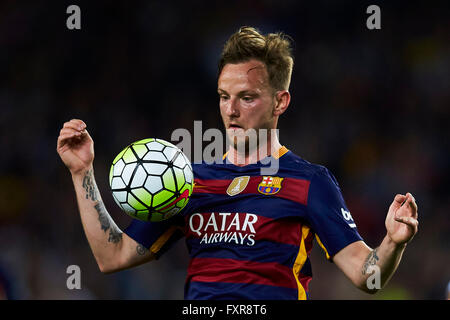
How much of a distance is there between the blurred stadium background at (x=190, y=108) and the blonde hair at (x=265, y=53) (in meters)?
3.99

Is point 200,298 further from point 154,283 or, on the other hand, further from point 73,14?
point 73,14

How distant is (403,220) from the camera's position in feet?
9.73

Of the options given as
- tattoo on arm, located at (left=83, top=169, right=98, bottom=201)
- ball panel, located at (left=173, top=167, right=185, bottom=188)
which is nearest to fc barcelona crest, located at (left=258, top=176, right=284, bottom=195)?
ball panel, located at (left=173, top=167, right=185, bottom=188)

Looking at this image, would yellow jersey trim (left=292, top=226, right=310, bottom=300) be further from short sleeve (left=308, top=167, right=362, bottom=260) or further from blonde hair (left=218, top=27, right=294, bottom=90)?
blonde hair (left=218, top=27, right=294, bottom=90)

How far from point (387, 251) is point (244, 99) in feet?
3.89

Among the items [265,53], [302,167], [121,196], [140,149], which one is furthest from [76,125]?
[302,167]

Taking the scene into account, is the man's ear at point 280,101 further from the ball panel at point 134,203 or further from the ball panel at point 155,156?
the ball panel at point 134,203

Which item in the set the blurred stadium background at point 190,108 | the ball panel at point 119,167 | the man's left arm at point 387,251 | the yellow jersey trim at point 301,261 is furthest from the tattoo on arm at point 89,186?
the blurred stadium background at point 190,108

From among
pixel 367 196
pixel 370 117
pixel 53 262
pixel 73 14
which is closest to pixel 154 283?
pixel 53 262

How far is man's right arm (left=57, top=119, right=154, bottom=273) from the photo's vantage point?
367cm

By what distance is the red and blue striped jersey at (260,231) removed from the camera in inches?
135

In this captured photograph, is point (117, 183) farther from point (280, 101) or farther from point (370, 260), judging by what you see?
point (370, 260)

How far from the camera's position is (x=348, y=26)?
31.4 feet

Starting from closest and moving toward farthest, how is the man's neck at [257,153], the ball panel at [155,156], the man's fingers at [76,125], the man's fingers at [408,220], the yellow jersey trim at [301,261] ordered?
the man's fingers at [408,220], the ball panel at [155,156], the yellow jersey trim at [301,261], the man's fingers at [76,125], the man's neck at [257,153]
